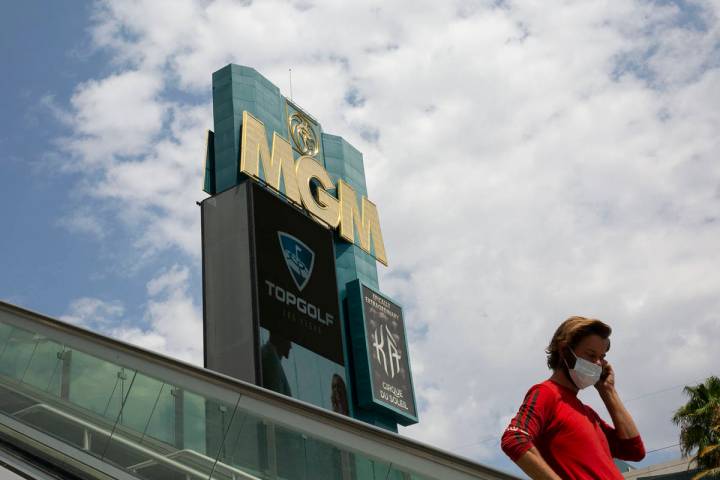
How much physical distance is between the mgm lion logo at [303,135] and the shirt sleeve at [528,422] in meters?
21.4

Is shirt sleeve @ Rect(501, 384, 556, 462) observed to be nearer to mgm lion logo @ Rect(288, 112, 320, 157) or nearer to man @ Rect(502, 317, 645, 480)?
man @ Rect(502, 317, 645, 480)

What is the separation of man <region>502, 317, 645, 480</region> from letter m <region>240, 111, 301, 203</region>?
17465 millimetres

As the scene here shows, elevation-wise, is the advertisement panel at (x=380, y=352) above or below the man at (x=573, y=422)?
above

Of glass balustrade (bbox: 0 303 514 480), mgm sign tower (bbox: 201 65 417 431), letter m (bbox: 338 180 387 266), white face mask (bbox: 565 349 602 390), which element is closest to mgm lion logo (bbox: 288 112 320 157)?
mgm sign tower (bbox: 201 65 417 431)

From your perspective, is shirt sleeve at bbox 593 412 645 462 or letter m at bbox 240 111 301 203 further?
letter m at bbox 240 111 301 203

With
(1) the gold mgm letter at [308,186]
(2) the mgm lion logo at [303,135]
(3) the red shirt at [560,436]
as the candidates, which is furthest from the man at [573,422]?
(2) the mgm lion logo at [303,135]

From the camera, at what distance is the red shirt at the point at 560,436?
3.13 m

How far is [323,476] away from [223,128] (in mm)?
17700

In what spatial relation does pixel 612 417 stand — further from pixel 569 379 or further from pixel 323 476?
pixel 323 476

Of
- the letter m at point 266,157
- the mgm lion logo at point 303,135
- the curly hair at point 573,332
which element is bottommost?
the curly hair at point 573,332

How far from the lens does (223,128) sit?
21641 mm

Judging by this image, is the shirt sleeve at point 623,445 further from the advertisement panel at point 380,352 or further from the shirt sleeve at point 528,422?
the advertisement panel at point 380,352

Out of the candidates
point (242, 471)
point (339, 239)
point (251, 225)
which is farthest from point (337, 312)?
point (242, 471)

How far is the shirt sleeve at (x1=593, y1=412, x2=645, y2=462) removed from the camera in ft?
11.5
